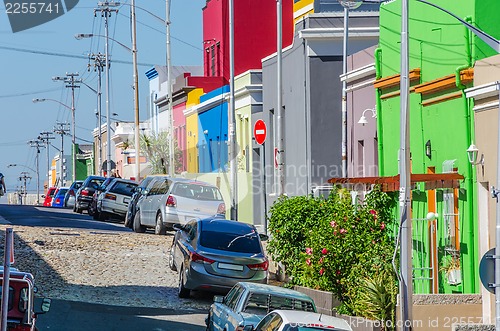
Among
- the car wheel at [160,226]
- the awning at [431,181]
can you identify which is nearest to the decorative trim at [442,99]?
the awning at [431,181]

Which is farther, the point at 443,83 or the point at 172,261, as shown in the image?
the point at 172,261

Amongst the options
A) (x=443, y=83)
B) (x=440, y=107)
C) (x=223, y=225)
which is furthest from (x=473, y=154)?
(x=223, y=225)

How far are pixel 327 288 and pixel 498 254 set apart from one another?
8177 millimetres

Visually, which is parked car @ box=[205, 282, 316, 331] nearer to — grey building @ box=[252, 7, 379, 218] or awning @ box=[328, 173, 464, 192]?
awning @ box=[328, 173, 464, 192]

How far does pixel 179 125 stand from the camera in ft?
217

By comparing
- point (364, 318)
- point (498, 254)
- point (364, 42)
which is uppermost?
point (364, 42)

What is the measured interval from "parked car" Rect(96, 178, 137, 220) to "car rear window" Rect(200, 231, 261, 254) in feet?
61.9

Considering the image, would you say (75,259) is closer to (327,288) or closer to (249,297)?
(327,288)

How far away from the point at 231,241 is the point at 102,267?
4362 mm

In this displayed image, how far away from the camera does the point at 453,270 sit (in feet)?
72.0

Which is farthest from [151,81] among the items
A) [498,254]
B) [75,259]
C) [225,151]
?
[498,254]

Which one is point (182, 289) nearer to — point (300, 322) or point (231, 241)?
point (231, 241)

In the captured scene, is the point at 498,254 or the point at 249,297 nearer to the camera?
the point at 498,254

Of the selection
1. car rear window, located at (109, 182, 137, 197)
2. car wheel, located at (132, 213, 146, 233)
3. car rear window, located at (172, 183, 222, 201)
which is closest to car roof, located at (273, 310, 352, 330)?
car rear window, located at (172, 183, 222, 201)
